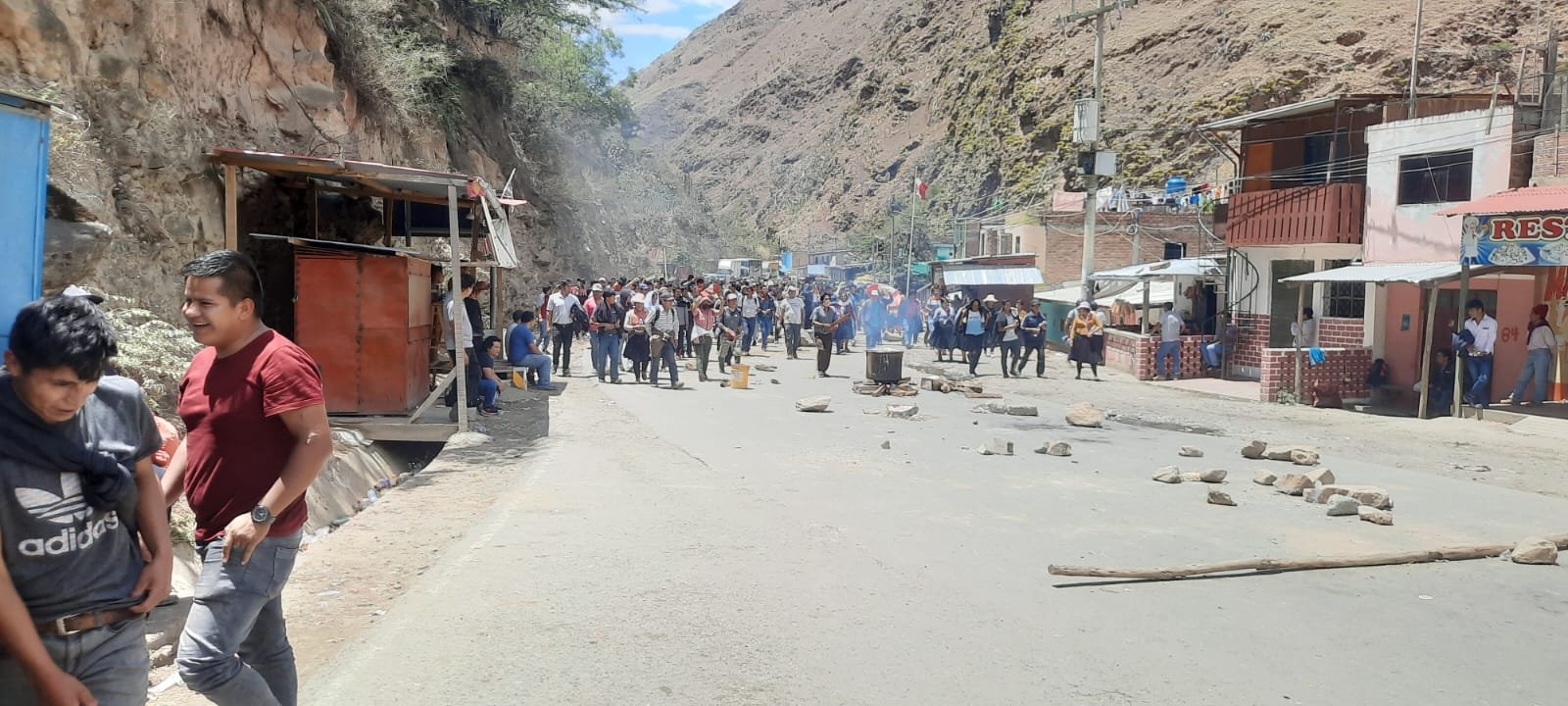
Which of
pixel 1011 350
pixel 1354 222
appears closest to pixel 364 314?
pixel 1011 350

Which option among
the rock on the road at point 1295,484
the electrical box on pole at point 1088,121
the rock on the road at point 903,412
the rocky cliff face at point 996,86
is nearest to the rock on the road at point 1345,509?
the rock on the road at point 1295,484

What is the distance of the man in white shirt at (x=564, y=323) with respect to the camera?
773 inches

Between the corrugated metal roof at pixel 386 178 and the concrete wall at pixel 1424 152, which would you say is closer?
the corrugated metal roof at pixel 386 178

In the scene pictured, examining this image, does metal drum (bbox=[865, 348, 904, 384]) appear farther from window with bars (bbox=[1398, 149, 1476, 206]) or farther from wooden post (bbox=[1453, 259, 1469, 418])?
window with bars (bbox=[1398, 149, 1476, 206])

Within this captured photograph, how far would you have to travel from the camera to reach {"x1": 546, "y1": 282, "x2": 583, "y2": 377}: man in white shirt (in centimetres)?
1964

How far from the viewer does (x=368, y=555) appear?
7031 millimetres

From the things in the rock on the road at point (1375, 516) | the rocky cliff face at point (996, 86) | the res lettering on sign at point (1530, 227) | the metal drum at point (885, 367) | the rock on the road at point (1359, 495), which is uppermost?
the rocky cliff face at point (996, 86)

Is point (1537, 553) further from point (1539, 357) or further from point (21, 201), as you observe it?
point (1539, 357)

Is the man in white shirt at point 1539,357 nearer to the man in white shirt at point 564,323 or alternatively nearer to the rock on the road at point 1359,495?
the rock on the road at point 1359,495

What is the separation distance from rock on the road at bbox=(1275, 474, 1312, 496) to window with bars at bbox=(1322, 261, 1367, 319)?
14407mm

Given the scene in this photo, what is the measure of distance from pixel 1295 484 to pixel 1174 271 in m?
20.5

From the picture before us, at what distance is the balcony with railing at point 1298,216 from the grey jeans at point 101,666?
80.5 feet

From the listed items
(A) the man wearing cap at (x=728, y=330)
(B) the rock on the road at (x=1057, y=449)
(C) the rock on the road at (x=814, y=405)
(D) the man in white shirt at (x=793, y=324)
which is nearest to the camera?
(B) the rock on the road at (x=1057, y=449)

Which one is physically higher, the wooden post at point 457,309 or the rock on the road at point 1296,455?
the wooden post at point 457,309
